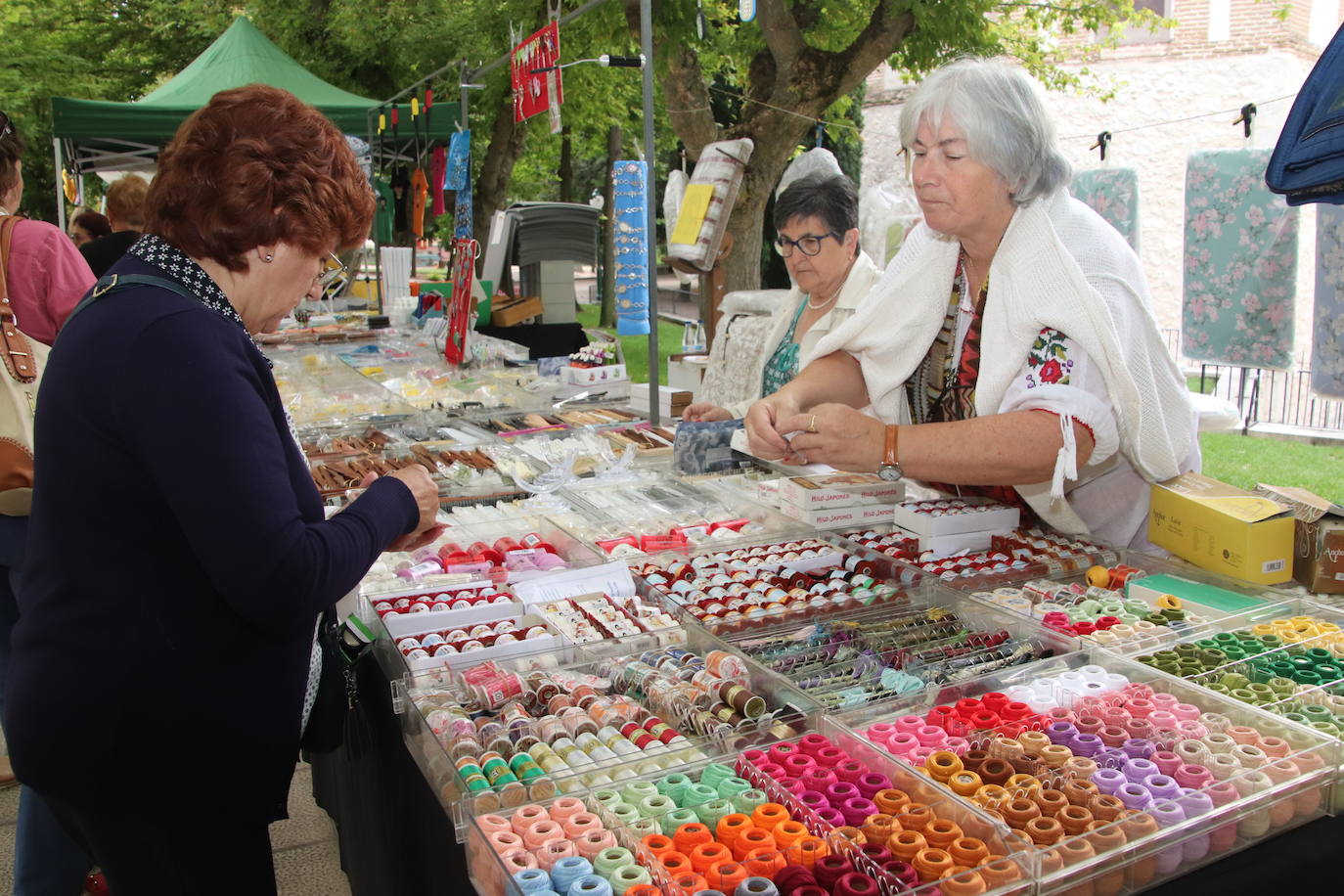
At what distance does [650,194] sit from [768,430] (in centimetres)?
228

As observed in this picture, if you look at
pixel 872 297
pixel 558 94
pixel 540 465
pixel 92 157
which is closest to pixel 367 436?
pixel 540 465

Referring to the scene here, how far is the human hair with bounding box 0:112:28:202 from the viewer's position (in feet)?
9.45

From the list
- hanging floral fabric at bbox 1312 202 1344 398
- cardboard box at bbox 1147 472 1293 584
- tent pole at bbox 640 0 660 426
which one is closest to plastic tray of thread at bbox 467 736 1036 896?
cardboard box at bbox 1147 472 1293 584

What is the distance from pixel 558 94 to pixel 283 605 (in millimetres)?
3860

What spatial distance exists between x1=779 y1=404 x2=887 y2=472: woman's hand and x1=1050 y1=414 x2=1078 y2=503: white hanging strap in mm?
359

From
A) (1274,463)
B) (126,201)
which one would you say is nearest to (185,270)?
(126,201)

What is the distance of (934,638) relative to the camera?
6.66 ft

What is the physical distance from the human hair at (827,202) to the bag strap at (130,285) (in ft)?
8.60

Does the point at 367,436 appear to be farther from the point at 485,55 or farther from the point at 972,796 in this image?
the point at 485,55

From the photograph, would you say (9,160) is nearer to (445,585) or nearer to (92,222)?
(445,585)

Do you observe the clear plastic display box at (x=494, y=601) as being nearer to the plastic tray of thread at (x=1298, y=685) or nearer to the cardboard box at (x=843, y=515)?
the cardboard box at (x=843, y=515)

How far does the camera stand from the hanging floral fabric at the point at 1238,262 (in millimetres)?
5344

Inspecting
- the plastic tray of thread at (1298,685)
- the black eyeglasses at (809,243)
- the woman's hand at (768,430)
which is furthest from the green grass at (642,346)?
the plastic tray of thread at (1298,685)

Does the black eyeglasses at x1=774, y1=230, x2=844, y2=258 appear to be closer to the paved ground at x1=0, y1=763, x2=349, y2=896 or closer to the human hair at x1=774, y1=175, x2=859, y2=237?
the human hair at x1=774, y1=175, x2=859, y2=237
